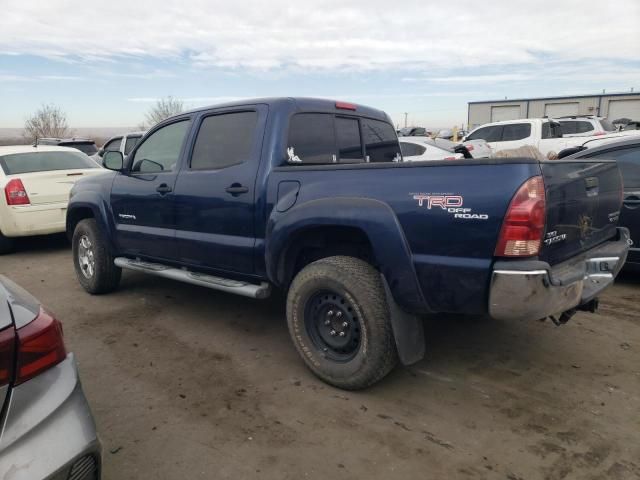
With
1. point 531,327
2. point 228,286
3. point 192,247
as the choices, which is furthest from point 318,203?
point 531,327

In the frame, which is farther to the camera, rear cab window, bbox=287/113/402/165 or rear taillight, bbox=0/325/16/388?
rear cab window, bbox=287/113/402/165

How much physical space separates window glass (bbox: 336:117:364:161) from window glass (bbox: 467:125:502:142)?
34.8ft

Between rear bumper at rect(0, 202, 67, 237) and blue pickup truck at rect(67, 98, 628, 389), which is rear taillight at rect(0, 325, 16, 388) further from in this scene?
rear bumper at rect(0, 202, 67, 237)

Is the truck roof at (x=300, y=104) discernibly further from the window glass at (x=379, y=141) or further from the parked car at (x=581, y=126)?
the parked car at (x=581, y=126)

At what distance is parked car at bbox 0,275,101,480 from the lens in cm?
163

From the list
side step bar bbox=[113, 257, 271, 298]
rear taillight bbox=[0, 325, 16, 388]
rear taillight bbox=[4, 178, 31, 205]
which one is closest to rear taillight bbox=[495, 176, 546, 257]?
side step bar bbox=[113, 257, 271, 298]

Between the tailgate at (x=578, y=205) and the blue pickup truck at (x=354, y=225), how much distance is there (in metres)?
0.01

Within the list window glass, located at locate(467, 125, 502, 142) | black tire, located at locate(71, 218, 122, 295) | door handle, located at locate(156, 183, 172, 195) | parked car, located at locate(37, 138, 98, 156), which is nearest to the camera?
door handle, located at locate(156, 183, 172, 195)

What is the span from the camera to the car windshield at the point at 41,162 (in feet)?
24.7

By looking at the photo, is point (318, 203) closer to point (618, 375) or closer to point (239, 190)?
point (239, 190)

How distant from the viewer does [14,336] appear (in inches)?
68.9

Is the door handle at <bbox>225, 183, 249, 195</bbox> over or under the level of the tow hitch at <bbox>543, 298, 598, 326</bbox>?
over

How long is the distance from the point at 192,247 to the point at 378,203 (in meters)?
1.90

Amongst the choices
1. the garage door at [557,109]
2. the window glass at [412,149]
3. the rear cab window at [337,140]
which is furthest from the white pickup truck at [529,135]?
the garage door at [557,109]
